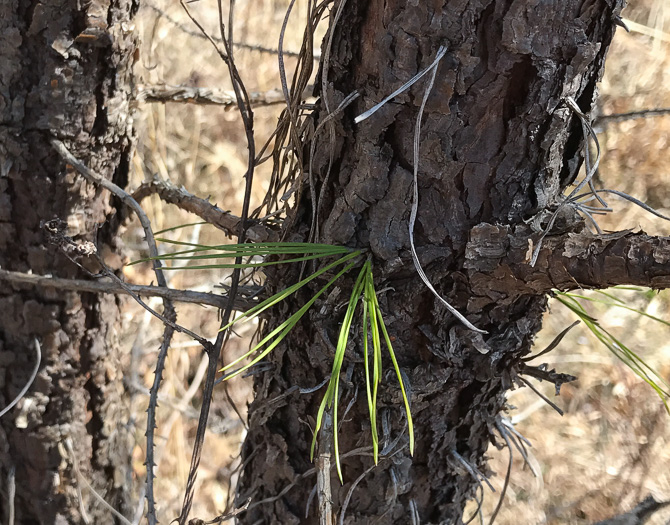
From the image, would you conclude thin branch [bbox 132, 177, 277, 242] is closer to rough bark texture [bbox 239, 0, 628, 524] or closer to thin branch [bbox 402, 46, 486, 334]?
rough bark texture [bbox 239, 0, 628, 524]

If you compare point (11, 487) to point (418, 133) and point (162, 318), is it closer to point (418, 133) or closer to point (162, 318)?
point (162, 318)

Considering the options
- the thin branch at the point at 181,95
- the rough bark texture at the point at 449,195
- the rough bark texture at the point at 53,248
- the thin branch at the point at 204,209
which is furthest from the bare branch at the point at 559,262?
the rough bark texture at the point at 53,248

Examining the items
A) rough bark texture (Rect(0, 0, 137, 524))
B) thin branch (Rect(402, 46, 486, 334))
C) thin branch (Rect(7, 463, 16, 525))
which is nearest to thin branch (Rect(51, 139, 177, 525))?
rough bark texture (Rect(0, 0, 137, 524))

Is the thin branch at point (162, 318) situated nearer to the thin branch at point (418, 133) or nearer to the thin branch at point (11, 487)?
the thin branch at point (418, 133)

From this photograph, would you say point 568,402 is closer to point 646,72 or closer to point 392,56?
point 646,72

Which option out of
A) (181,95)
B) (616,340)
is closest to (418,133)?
(616,340)

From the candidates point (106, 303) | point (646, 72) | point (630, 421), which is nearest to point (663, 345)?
point (630, 421)
